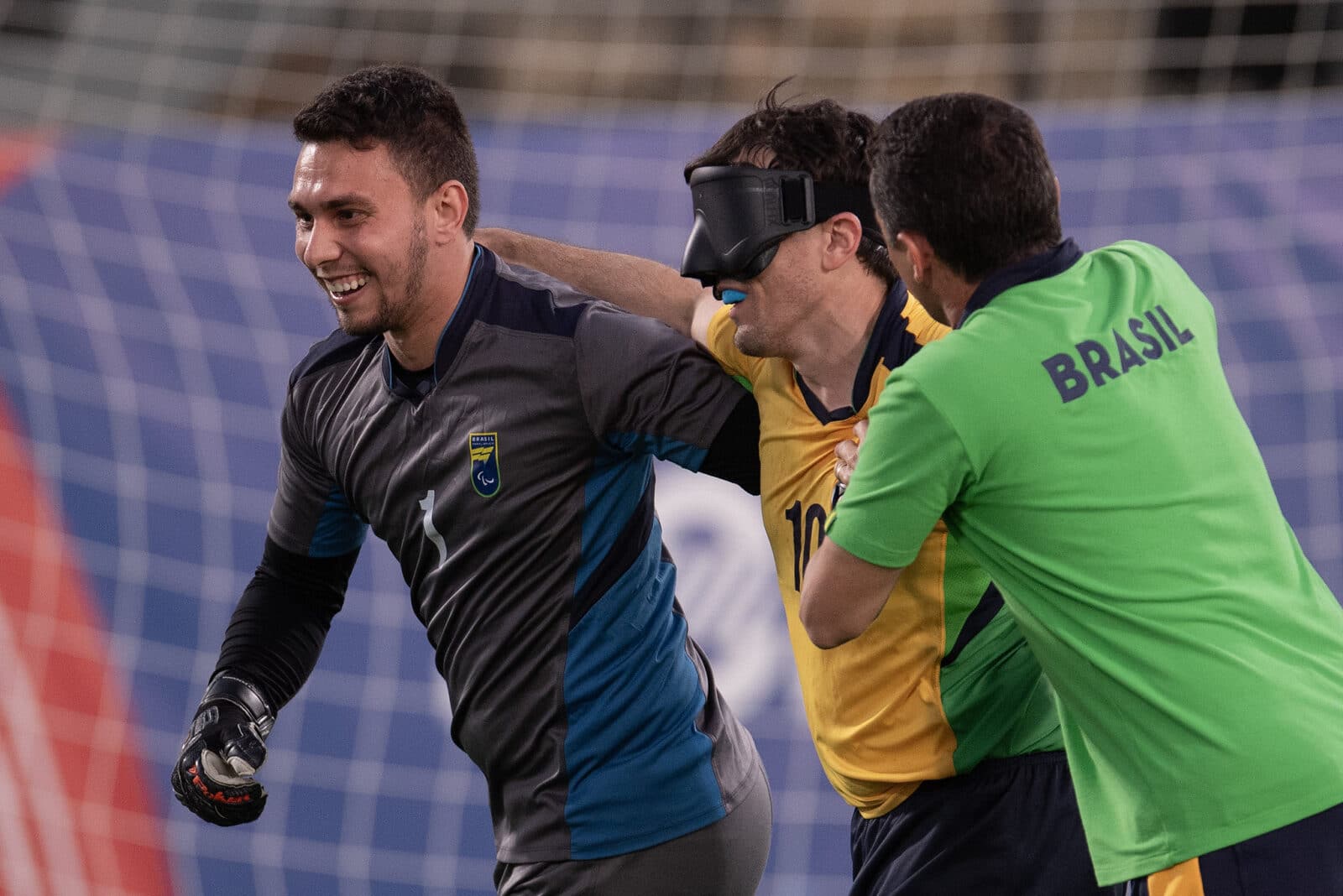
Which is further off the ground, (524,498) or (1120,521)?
(1120,521)

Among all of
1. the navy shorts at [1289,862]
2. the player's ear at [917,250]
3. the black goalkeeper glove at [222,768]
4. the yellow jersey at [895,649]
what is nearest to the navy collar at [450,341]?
the yellow jersey at [895,649]

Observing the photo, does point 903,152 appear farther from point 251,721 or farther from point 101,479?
point 101,479

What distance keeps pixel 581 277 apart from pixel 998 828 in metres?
1.20

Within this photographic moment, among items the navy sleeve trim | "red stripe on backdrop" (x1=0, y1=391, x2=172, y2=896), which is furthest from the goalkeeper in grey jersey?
"red stripe on backdrop" (x1=0, y1=391, x2=172, y2=896)

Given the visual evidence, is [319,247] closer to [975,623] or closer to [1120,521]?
[975,623]

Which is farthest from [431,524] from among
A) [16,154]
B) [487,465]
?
[16,154]

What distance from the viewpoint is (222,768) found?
2.55 metres

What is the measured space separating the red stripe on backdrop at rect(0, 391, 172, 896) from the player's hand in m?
3.01

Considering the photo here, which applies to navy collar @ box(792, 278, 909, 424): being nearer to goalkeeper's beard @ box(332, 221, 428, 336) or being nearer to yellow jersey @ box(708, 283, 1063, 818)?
yellow jersey @ box(708, 283, 1063, 818)

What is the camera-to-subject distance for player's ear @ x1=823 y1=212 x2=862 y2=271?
2.39 meters

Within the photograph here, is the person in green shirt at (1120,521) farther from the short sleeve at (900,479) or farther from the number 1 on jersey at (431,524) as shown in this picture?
the number 1 on jersey at (431,524)

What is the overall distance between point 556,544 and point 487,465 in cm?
17

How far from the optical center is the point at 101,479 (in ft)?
15.0

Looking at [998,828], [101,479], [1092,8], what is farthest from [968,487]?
[1092,8]
